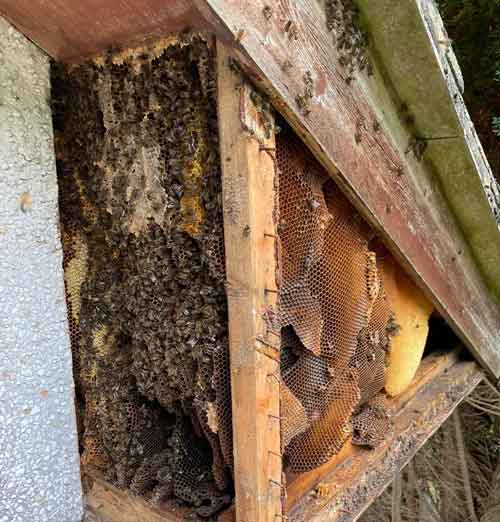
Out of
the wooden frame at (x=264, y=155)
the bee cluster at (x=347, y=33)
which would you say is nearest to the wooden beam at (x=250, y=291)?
the wooden frame at (x=264, y=155)

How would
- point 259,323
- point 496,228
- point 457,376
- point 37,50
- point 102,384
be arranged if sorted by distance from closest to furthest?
point 259,323 < point 37,50 < point 102,384 < point 496,228 < point 457,376

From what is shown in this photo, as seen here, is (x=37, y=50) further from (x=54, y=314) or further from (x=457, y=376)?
(x=457, y=376)

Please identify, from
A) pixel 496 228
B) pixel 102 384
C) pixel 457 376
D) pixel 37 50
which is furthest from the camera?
pixel 457 376

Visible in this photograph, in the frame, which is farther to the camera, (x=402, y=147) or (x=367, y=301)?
(x=367, y=301)

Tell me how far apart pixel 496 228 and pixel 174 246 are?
837 millimetres

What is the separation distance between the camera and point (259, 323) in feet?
2.49

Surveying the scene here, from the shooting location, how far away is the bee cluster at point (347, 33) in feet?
2.44

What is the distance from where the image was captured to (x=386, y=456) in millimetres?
1285

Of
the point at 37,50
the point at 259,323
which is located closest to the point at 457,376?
the point at 259,323

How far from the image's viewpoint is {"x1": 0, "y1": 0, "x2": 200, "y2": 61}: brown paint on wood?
0.69 meters

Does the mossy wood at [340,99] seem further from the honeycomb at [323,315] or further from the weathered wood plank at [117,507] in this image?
the weathered wood plank at [117,507]

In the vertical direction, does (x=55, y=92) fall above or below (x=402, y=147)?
above

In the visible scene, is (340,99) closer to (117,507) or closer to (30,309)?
(30,309)

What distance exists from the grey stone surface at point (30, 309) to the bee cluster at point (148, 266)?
0.19 ft
